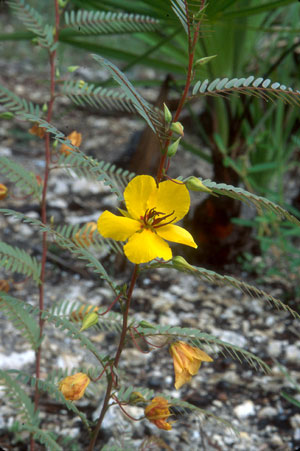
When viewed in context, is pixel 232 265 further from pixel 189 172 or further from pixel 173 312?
pixel 189 172

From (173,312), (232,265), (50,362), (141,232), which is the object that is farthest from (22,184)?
(232,265)

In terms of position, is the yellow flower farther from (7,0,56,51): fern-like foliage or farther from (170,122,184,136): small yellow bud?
(7,0,56,51): fern-like foliage

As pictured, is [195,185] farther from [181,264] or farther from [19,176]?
[19,176]

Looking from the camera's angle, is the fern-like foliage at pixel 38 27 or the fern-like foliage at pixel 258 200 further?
the fern-like foliage at pixel 38 27

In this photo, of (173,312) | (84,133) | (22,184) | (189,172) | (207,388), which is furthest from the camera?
(84,133)

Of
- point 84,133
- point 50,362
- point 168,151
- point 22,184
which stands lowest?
point 50,362

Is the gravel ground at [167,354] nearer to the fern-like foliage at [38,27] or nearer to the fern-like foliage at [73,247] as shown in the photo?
the fern-like foliage at [38,27]

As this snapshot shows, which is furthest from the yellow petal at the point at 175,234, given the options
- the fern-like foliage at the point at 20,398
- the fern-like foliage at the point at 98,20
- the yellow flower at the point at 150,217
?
the fern-like foliage at the point at 98,20
